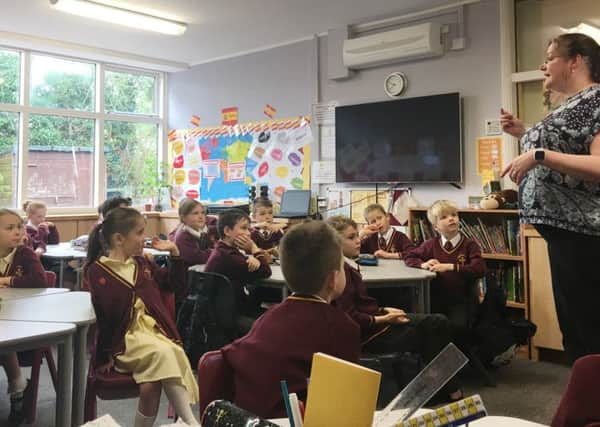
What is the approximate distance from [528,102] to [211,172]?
148 inches

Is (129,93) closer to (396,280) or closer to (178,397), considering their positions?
(396,280)

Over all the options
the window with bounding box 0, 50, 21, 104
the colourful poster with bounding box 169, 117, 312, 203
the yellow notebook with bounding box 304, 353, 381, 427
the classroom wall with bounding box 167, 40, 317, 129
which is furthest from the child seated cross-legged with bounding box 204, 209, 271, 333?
the window with bounding box 0, 50, 21, 104

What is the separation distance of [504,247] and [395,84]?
1.86 m

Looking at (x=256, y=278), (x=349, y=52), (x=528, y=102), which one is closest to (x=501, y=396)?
(x=256, y=278)

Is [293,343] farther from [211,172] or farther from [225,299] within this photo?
[211,172]

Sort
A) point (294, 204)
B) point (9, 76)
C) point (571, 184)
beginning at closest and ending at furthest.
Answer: point (571, 184) < point (294, 204) < point (9, 76)

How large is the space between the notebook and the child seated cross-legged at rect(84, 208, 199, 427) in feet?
10.5

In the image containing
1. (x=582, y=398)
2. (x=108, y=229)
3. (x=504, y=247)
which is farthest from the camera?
(x=504, y=247)

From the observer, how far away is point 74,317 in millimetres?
1860

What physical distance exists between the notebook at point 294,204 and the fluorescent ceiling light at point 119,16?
1971 millimetres

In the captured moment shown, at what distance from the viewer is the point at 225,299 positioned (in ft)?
8.86

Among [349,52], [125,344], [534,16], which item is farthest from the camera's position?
[349,52]

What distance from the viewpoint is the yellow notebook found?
619 millimetres

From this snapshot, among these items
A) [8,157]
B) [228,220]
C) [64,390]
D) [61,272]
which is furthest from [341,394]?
[8,157]
